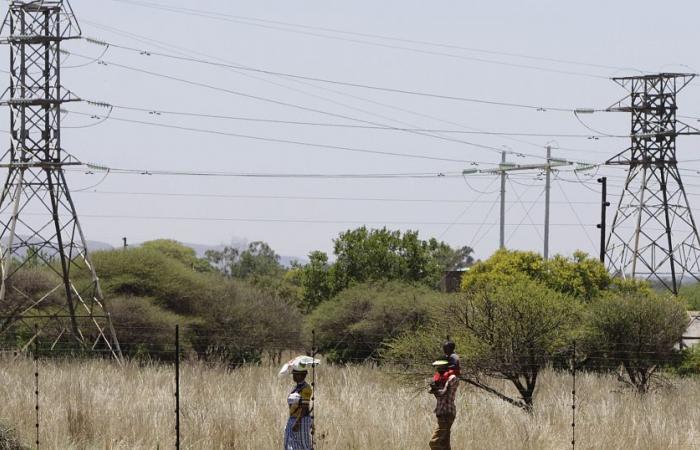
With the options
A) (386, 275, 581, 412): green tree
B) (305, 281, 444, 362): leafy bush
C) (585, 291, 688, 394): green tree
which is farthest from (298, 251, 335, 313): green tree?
(386, 275, 581, 412): green tree

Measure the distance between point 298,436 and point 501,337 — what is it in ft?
36.5

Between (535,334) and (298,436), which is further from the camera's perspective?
(535,334)

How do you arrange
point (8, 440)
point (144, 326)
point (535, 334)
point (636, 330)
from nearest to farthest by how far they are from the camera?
point (8, 440)
point (535, 334)
point (636, 330)
point (144, 326)

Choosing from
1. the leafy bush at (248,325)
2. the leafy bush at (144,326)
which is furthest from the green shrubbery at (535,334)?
the leafy bush at (144,326)

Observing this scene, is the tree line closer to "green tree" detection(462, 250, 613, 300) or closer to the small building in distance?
"green tree" detection(462, 250, 613, 300)

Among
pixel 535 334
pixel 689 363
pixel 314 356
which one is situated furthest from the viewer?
pixel 689 363

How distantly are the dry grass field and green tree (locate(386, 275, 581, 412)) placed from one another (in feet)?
2.40

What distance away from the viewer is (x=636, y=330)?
131ft

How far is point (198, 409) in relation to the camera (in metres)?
27.1

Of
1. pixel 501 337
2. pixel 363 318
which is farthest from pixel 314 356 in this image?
pixel 363 318

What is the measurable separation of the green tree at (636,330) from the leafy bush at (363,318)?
42.9 feet

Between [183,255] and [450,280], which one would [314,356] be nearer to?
[450,280]

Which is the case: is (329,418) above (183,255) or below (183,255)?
below

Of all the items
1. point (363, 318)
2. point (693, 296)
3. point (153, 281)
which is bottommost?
point (363, 318)
